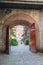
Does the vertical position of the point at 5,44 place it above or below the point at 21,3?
below

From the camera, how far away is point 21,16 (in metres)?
11.7

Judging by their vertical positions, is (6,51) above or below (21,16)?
below

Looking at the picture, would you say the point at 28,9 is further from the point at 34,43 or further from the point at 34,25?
the point at 34,43

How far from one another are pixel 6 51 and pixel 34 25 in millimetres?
2087

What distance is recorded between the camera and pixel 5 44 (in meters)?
11.6

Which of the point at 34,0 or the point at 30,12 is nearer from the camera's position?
the point at 34,0

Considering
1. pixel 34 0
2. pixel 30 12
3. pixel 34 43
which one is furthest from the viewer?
pixel 34 43

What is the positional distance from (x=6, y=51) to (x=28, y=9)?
8.36 ft

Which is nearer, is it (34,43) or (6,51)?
(6,51)

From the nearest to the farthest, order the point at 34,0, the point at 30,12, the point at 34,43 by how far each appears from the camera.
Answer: the point at 34,0 → the point at 30,12 → the point at 34,43

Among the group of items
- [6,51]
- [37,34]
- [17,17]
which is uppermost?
[17,17]

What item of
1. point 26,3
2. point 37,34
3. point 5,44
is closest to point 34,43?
point 37,34

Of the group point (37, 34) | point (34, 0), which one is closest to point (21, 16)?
point (37, 34)

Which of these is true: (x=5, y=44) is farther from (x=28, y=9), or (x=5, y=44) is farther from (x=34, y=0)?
(x=34, y=0)
